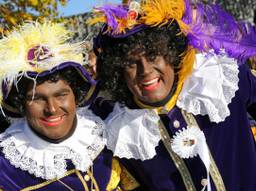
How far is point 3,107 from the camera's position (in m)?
2.86

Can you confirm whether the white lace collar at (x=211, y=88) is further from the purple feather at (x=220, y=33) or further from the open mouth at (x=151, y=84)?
the open mouth at (x=151, y=84)

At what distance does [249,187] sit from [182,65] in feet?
2.50

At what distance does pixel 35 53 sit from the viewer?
2.68 m

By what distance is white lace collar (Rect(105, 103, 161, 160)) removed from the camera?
2.73 metres

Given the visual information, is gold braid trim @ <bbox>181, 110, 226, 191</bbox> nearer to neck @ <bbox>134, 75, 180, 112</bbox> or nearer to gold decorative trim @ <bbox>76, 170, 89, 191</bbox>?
Answer: neck @ <bbox>134, 75, 180, 112</bbox>

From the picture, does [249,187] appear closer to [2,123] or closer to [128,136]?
[128,136]

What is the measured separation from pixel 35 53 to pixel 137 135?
0.70 metres

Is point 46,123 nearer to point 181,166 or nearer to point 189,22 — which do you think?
point 181,166

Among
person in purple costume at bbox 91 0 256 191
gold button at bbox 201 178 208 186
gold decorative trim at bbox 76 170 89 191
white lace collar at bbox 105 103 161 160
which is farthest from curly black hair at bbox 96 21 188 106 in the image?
gold button at bbox 201 178 208 186

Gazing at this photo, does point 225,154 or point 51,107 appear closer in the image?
point 51,107

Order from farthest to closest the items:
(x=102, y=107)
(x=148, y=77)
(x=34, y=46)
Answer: (x=102, y=107), (x=34, y=46), (x=148, y=77)

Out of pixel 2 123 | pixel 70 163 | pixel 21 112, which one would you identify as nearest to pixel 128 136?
pixel 70 163

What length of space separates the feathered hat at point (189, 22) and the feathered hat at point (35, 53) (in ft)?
0.60

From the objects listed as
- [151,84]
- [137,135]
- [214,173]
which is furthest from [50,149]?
[214,173]
